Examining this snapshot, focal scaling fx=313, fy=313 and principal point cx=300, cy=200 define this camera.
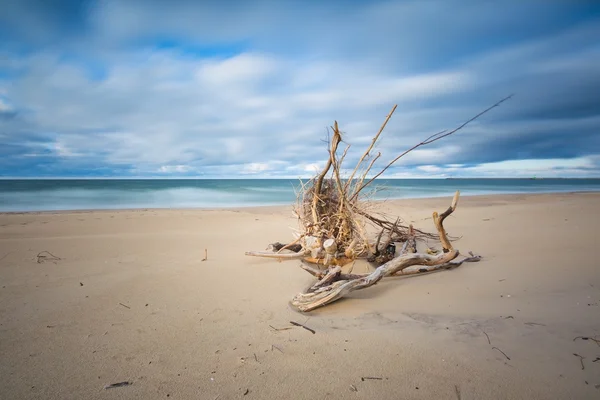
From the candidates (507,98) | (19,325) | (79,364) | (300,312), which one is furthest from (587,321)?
(19,325)

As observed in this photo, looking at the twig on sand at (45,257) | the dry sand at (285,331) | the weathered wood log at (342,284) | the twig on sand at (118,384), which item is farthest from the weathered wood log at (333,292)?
the twig on sand at (45,257)

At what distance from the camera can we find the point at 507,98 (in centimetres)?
296

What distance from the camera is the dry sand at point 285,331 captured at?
80.0 inches

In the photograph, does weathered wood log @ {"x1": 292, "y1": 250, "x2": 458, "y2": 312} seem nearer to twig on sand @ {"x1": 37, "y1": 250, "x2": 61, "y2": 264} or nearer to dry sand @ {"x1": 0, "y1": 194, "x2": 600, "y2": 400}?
dry sand @ {"x1": 0, "y1": 194, "x2": 600, "y2": 400}

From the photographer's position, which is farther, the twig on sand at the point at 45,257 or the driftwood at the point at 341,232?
the twig on sand at the point at 45,257

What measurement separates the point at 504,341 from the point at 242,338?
2121 millimetres

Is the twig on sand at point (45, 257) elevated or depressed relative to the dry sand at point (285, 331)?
elevated

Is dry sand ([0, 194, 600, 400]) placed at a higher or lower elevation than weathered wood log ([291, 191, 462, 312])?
lower

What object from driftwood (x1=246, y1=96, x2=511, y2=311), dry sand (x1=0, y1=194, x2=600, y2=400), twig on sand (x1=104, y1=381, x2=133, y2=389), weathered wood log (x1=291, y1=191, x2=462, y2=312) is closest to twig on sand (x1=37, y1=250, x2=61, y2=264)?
dry sand (x1=0, y1=194, x2=600, y2=400)

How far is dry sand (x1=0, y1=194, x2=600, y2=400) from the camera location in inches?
80.0

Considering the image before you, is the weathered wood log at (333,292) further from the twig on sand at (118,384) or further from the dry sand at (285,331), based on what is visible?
the twig on sand at (118,384)

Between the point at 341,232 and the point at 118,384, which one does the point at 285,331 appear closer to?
the point at 118,384

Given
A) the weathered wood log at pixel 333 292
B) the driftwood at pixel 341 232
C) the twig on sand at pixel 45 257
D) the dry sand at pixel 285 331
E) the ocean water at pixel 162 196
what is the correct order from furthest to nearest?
1. the ocean water at pixel 162 196
2. the twig on sand at pixel 45 257
3. the driftwood at pixel 341 232
4. the weathered wood log at pixel 333 292
5. the dry sand at pixel 285 331

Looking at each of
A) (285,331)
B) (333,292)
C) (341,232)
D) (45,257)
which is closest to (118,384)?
(285,331)
